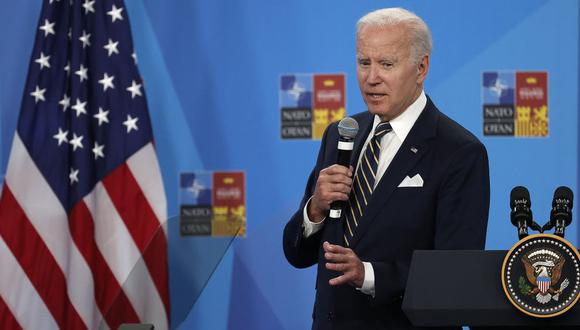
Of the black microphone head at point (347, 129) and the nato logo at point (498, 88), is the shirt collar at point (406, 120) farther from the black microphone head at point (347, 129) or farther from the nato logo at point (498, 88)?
the nato logo at point (498, 88)

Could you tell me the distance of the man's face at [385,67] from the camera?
8.34ft

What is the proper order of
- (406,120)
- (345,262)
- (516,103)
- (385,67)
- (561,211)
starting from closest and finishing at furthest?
(561,211)
(345,262)
(385,67)
(406,120)
(516,103)

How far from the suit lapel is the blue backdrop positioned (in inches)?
89.3

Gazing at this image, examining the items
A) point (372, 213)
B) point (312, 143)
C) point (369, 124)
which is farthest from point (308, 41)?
point (372, 213)

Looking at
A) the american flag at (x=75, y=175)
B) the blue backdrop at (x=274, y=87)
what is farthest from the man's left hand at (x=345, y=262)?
the blue backdrop at (x=274, y=87)

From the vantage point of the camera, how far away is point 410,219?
2.51 metres

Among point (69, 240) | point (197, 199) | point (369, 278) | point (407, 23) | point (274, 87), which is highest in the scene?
point (407, 23)

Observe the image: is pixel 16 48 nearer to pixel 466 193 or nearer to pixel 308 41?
pixel 308 41

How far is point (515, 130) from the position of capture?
15.9 feet

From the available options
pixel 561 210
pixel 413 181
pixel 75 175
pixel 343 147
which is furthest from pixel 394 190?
pixel 75 175

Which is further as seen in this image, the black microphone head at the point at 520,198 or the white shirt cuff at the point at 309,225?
the white shirt cuff at the point at 309,225

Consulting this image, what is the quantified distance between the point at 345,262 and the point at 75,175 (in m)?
2.44

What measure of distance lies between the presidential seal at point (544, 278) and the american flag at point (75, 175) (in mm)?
2925

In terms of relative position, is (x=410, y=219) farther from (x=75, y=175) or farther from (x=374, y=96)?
(x=75, y=175)
